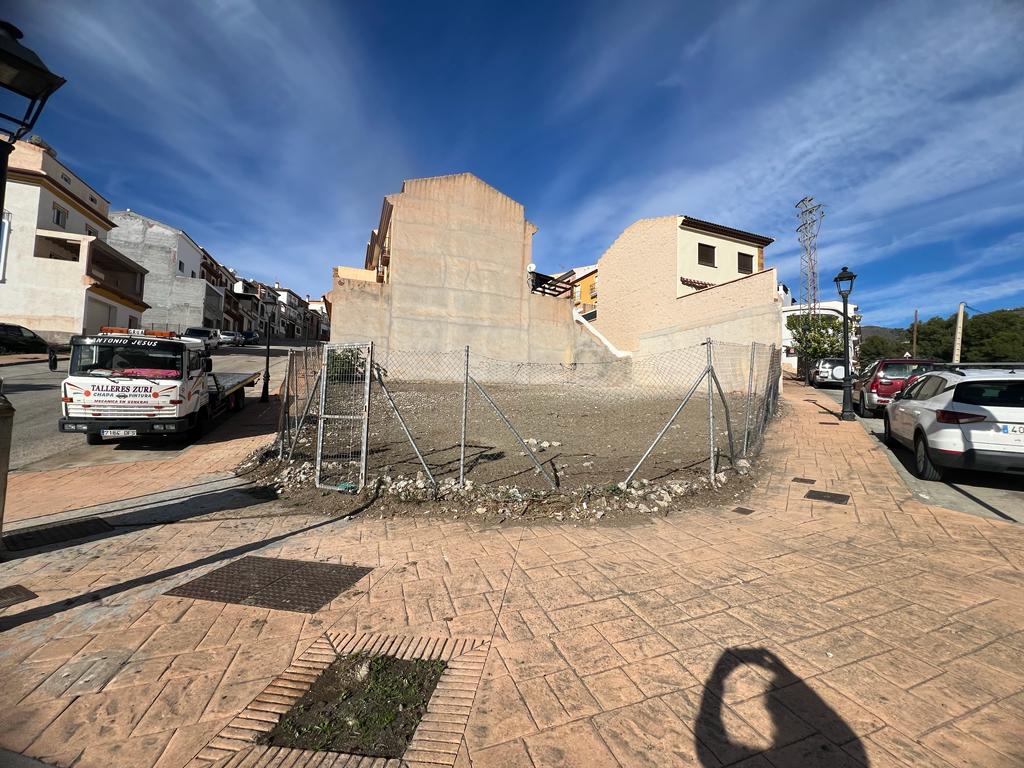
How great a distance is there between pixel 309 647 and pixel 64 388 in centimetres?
927

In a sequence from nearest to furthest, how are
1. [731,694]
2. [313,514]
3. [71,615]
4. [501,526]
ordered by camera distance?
[731,694], [71,615], [501,526], [313,514]

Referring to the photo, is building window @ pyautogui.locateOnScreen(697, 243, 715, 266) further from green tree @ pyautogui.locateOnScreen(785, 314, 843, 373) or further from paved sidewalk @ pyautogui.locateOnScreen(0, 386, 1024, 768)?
paved sidewalk @ pyautogui.locateOnScreen(0, 386, 1024, 768)

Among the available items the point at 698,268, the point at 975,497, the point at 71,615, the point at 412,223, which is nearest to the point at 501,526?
the point at 71,615

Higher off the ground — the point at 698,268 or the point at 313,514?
the point at 698,268

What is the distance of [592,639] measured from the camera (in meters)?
2.79

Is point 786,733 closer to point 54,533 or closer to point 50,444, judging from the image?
point 54,533

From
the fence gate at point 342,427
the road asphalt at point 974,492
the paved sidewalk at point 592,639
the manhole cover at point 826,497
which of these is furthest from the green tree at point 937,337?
the fence gate at point 342,427

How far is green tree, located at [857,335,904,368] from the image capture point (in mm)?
45231

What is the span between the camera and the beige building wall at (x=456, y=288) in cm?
2183

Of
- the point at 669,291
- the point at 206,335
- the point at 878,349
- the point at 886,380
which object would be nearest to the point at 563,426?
the point at 886,380

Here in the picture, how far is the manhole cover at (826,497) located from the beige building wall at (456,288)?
18.1 meters

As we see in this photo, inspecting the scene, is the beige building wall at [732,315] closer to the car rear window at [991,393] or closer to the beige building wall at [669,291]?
the beige building wall at [669,291]

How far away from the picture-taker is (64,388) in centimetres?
849

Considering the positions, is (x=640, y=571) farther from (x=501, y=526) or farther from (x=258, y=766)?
(x=258, y=766)
